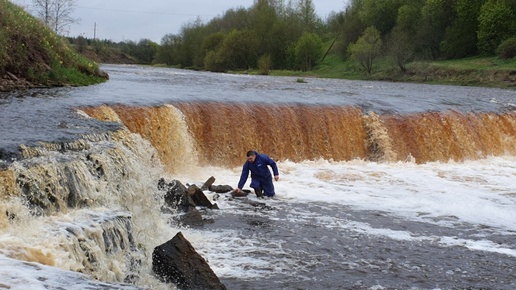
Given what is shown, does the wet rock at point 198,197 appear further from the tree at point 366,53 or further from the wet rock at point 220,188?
the tree at point 366,53

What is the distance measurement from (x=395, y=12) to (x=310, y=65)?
37.5 ft

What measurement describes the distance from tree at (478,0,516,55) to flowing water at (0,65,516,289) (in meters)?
34.8

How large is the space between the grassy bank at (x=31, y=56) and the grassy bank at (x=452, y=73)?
2986cm

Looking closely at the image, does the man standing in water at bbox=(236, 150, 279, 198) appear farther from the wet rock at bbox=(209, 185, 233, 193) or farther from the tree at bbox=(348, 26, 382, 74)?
the tree at bbox=(348, 26, 382, 74)

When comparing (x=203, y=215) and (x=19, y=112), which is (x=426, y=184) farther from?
(x=19, y=112)

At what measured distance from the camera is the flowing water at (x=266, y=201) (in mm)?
7660

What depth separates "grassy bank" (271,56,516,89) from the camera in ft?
147

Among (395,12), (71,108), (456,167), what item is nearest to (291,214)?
(71,108)

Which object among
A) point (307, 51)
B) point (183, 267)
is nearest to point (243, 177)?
point (183, 267)

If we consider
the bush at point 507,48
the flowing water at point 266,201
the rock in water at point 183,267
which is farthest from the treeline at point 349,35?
the rock in water at point 183,267

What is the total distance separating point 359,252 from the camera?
31.1 ft

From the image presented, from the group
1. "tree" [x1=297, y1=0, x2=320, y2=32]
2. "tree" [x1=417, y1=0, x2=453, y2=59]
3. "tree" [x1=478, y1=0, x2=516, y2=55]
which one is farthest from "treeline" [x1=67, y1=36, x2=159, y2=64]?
"tree" [x1=478, y1=0, x2=516, y2=55]

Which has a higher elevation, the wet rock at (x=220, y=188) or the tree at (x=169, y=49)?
the tree at (x=169, y=49)

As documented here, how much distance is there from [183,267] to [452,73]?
44.2m
